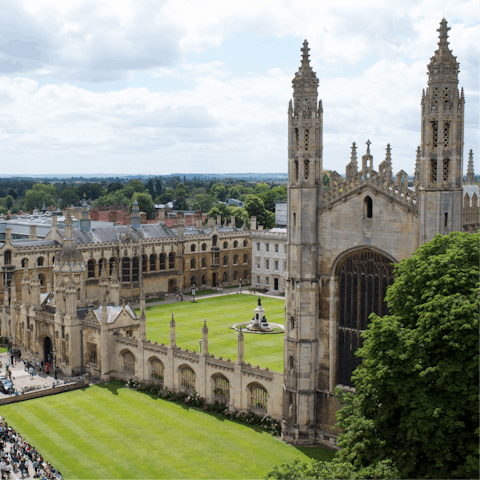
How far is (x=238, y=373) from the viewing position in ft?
114

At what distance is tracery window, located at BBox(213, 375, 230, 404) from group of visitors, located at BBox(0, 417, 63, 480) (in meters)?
10.8

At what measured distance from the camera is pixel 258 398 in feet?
→ 113

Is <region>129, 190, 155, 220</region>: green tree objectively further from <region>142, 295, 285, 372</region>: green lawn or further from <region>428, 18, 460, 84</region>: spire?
<region>428, 18, 460, 84</region>: spire

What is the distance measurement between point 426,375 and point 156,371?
2316cm

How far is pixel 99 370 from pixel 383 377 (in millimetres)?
26401

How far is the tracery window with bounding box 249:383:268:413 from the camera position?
34.1m

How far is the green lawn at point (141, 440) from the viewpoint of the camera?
95.6 ft

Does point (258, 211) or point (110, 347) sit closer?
point (110, 347)

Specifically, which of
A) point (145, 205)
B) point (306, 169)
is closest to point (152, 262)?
point (306, 169)

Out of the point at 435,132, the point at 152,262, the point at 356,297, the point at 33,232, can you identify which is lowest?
the point at 152,262

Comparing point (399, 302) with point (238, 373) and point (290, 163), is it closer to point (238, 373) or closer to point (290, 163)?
point (290, 163)

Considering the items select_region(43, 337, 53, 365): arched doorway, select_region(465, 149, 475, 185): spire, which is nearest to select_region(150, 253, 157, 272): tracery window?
select_region(43, 337, 53, 365): arched doorway

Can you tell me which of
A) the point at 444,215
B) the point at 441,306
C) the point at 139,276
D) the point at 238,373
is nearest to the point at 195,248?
the point at 139,276

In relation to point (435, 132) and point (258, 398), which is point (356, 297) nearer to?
point (258, 398)
